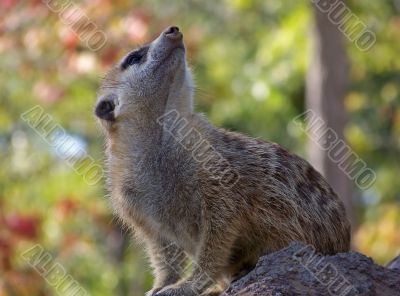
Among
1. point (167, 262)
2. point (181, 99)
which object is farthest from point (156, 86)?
point (167, 262)

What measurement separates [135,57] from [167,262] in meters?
1.34

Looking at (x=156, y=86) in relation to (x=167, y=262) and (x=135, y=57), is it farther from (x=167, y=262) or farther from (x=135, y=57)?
(x=167, y=262)

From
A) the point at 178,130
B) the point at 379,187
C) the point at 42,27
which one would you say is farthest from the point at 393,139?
the point at 178,130

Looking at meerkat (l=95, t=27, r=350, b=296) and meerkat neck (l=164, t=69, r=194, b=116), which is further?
meerkat neck (l=164, t=69, r=194, b=116)

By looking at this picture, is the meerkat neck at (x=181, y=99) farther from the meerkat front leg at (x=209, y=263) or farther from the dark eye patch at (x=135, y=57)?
the meerkat front leg at (x=209, y=263)

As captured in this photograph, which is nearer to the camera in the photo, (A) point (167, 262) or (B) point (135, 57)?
(A) point (167, 262)

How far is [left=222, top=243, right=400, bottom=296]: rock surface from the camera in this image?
4371 millimetres

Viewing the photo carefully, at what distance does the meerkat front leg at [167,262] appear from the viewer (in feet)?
17.6

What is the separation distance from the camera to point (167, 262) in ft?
17.6

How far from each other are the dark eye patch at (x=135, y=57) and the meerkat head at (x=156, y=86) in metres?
0.04
